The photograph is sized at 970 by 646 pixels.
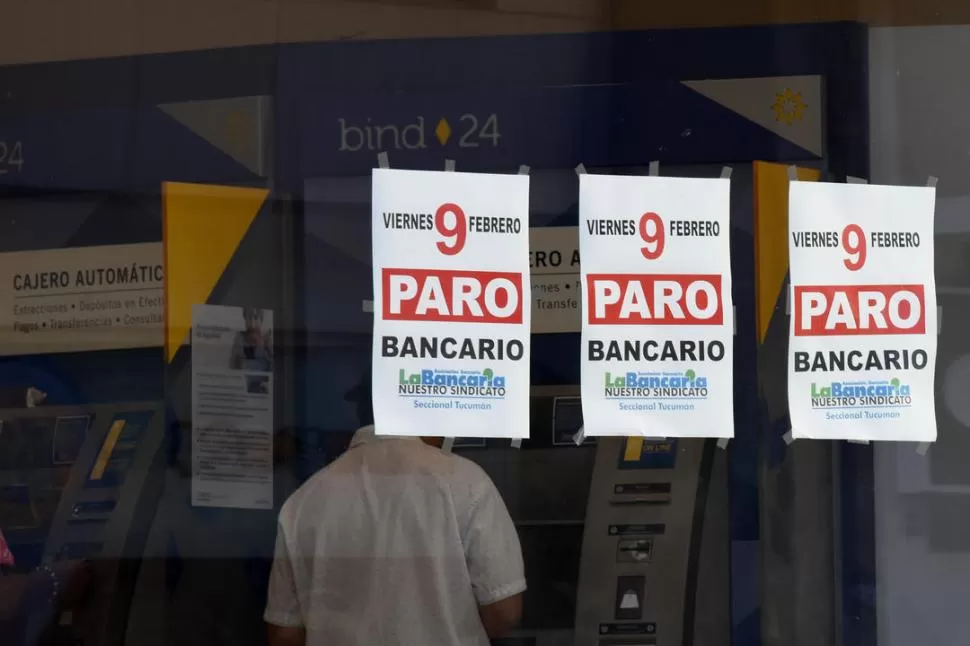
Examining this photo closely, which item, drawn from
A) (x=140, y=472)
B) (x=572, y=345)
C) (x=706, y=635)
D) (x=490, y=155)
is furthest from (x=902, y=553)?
(x=140, y=472)

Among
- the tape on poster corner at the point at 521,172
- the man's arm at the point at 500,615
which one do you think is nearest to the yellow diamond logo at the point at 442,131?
the tape on poster corner at the point at 521,172

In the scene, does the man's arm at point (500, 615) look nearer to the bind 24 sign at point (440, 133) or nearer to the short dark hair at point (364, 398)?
the short dark hair at point (364, 398)

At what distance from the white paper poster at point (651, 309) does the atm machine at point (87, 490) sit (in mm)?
1462

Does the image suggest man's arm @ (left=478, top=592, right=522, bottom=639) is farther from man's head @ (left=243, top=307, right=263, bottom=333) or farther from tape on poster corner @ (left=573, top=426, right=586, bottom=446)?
man's head @ (left=243, top=307, right=263, bottom=333)

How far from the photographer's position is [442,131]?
313 centimetres

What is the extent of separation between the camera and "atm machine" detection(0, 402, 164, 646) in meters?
3.72

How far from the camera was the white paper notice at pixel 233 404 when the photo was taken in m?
3.30

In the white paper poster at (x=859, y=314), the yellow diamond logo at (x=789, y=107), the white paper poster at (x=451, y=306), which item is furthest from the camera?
the yellow diamond logo at (x=789, y=107)

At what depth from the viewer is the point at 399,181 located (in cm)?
280

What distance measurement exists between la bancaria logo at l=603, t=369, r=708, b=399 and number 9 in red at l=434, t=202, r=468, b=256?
1.42ft

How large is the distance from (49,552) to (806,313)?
227 centimetres

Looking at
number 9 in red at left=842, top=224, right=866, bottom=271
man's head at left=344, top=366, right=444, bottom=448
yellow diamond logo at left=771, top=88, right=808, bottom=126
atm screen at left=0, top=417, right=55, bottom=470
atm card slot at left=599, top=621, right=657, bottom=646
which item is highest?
yellow diamond logo at left=771, top=88, right=808, bottom=126

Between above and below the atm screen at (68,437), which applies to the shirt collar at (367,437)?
above

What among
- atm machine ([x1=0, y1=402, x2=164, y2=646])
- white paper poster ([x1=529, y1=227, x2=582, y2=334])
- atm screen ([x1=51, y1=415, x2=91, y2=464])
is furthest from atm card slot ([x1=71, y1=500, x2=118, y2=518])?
white paper poster ([x1=529, y1=227, x2=582, y2=334])
